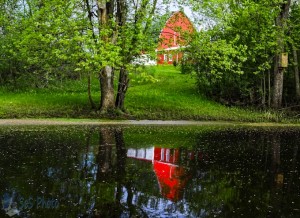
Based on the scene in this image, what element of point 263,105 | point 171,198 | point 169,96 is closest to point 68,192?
point 171,198

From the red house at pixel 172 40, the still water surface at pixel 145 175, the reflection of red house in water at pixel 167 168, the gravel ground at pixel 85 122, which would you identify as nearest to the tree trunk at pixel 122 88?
the red house at pixel 172 40

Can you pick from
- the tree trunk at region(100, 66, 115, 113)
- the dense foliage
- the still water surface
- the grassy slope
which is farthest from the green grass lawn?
the still water surface

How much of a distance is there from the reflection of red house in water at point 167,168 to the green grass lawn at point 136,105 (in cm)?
847

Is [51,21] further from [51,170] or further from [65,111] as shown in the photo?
[51,170]

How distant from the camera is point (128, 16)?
76.9 feet

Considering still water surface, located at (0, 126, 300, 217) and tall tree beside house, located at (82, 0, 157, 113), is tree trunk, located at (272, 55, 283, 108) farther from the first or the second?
still water surface, located at (0, 126, 300, 217)

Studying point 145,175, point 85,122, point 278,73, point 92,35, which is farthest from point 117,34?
point 145,175

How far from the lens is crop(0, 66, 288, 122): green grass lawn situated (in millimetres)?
23281

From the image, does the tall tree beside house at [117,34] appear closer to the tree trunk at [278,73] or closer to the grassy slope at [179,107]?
the grassy slope at [179,107]

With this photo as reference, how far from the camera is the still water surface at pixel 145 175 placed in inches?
272

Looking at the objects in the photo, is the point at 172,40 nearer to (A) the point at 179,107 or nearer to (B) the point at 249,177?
(A) the point at 179,107

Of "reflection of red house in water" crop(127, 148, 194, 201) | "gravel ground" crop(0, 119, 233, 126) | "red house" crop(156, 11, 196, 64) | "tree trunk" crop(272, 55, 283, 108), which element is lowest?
"gravel ground" crop(0, 119, 233, 126)

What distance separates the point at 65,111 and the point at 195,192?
16705mm

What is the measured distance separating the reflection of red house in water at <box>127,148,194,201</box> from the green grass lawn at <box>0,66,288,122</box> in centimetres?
847
